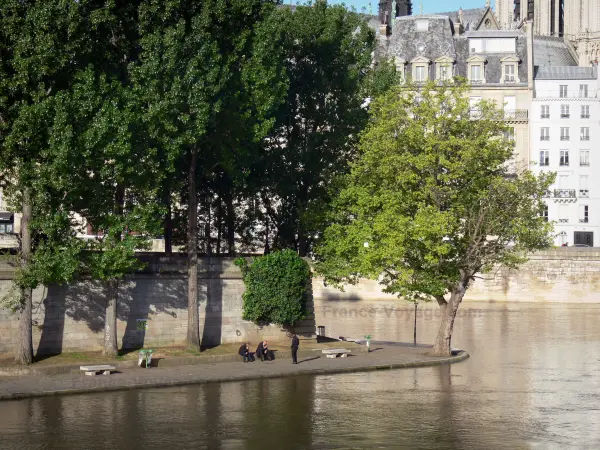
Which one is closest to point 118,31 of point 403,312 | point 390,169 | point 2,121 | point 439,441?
point 2,121

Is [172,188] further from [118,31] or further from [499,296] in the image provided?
[499,296]

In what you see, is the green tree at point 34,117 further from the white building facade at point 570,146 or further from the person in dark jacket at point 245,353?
the white building facade at point 570,146

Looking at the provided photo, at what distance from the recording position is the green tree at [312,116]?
6644 centimetres

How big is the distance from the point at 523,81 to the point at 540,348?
55.5 metres

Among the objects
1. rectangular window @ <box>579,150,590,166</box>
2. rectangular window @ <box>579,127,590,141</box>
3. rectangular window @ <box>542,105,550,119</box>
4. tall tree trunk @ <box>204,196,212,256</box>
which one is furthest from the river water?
rectangular window @ <box>542,105,550,119</box>

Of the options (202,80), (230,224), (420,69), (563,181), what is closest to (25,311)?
(202,80)

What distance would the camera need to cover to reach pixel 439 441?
110 ft

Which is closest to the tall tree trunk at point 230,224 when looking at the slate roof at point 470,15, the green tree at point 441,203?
the green tree at point 441,203

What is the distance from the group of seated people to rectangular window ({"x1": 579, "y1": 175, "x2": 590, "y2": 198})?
67.6 metres

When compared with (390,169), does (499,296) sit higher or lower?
lower

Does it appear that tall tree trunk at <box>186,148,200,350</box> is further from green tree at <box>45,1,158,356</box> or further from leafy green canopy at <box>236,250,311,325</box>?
leafy green canopy at <box>236,250,311,325</box>

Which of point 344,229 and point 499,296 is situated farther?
point 499,296

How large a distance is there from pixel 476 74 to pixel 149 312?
2739 inches

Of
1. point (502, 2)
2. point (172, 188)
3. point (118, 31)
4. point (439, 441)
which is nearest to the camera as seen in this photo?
point (439, 441)
